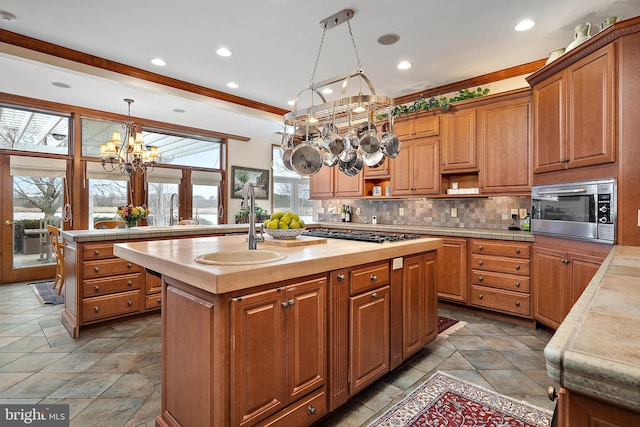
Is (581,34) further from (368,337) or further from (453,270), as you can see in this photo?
(368,337)

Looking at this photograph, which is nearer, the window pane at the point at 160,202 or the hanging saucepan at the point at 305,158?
the hanging saucepan at the point at 305,158

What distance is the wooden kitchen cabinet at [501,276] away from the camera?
3.33 m

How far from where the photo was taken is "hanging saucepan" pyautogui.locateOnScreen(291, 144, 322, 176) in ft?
7.68

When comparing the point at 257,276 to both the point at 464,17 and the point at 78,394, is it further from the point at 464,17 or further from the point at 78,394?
the point at 464,17

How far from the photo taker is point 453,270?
3.82 meters

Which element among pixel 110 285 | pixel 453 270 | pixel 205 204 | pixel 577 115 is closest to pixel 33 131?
pixel 205 204

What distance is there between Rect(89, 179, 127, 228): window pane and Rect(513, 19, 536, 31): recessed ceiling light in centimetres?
629

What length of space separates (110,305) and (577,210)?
4.24 metres

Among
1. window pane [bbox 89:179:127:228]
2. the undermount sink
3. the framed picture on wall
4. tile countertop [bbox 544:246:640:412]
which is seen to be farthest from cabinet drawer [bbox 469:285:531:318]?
window pane [bbox 89:179:127:228]

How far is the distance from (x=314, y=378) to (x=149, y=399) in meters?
1.13

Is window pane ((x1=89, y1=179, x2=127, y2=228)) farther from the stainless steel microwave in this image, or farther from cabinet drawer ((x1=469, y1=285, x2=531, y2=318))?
the stainless steel microwave

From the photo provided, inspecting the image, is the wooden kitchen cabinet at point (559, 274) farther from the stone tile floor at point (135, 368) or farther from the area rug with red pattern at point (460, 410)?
the area rug with red pattern at point (460, 410)

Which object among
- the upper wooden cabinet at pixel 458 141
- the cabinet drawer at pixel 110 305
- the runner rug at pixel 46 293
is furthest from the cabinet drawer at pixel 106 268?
the upper wooden cabinet at pixel 458 141

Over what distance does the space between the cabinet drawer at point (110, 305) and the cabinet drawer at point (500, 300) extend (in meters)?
3.56
